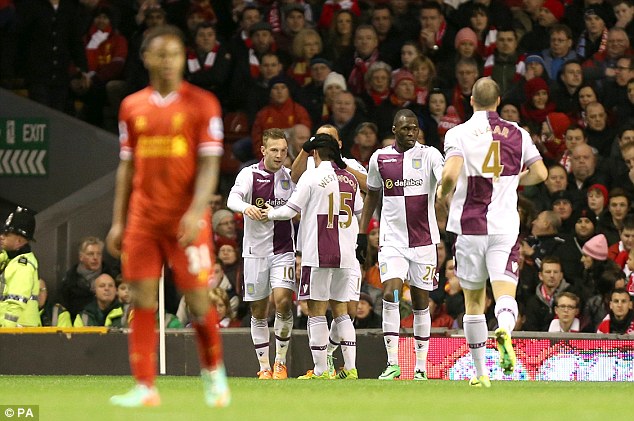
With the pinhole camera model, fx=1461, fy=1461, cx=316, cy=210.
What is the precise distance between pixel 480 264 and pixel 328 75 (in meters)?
9.19

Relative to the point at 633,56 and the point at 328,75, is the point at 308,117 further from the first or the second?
the point at 633,56

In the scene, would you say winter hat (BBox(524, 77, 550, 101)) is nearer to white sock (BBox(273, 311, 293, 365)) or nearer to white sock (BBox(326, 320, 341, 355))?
white sock (BBox(326, 320, 341, 355))

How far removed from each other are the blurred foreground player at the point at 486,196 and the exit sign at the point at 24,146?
10.8 meters

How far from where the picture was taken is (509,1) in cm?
2200

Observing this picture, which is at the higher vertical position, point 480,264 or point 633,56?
point 633,56

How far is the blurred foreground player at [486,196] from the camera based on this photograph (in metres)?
11.6

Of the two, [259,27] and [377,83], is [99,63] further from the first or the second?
[377,83]

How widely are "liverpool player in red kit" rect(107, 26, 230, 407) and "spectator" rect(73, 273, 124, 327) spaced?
8.12m

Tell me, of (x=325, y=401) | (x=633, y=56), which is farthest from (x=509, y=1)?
(x=325, y=401)

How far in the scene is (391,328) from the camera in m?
14.4

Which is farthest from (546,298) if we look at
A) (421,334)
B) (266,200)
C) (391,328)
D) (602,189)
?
(266,200)

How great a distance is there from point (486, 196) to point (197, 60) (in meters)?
10.4

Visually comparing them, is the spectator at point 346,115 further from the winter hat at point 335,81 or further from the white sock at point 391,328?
the white sock at point 391,328

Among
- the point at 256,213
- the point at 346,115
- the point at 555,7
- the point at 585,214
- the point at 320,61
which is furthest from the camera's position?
the point at 555,7
